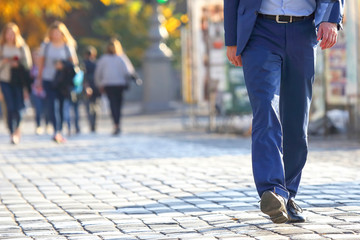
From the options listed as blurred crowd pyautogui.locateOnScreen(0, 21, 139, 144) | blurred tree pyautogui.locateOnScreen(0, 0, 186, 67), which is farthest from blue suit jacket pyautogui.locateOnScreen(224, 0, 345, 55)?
blurred tree pyautogui.locateOnScreen(0, 0, 186, 67)

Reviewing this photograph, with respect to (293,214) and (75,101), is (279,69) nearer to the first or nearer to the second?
(293,214)

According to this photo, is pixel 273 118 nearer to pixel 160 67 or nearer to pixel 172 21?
pixel 160 67

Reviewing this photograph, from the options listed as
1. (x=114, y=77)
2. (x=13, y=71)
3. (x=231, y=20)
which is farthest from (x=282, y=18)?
(x=114, y=77)

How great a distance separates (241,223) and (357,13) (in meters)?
7.83

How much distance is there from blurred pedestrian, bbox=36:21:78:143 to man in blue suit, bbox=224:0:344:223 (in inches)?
377

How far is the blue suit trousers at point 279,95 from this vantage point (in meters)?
5.48

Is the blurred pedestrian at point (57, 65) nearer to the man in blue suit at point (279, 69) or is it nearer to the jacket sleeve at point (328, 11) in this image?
the man in blue suit at point (279, 69)

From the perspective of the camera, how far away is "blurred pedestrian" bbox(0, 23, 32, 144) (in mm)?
14727

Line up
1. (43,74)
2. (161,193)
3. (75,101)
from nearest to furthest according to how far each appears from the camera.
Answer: (161,193)
(43,74)
(75,101)

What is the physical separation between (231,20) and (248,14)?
18 cm

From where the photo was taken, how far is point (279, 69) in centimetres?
561

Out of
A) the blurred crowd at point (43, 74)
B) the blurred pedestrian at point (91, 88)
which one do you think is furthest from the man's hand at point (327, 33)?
the blurred pedestrian at point (91, 88)

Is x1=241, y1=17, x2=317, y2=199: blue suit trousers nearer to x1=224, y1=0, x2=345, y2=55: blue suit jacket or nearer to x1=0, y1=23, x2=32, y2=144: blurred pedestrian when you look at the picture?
x1=224, y1=0, x2=345, y2=55: blue suit jacket

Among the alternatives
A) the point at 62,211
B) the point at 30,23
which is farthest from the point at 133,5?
the point at 62,211
